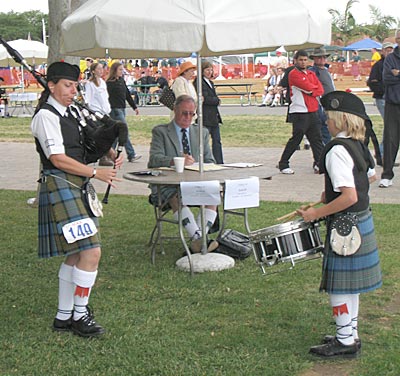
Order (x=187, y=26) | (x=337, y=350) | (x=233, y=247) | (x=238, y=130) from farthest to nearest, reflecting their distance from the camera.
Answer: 1. (x=238, y=130)
2. (x=233, y=247)
3. (x=187, y=26)
4. (x=337, y=350)

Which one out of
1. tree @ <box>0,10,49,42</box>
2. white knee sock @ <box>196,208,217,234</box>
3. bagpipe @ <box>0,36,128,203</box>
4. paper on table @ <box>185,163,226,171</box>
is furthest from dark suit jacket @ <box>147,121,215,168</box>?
tree @ <box>0,10,49,42</box>

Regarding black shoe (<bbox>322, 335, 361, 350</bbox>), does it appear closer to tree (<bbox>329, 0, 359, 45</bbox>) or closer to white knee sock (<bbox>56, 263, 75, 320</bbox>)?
white knee sock (<bbox>56, 263, 75, 320</bbox>)

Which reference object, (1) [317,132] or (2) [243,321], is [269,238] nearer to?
(2) [243,321]

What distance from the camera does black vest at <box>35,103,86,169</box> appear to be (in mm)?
4887

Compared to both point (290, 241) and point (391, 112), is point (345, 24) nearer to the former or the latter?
point (391, 112)

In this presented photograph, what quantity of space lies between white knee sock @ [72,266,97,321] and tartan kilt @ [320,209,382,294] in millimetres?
1522

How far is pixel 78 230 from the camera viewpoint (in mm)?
4887

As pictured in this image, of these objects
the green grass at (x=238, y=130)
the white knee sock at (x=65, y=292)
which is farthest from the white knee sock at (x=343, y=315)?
the green grass at (x=238, y=130)

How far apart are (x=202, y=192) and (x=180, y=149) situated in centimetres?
115

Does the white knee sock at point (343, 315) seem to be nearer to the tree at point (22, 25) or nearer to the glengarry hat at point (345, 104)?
the glengarry hat at point (345, 104)

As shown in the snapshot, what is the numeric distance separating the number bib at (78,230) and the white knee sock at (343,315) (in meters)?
1.57

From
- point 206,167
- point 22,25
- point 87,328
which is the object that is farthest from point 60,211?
point 22,25

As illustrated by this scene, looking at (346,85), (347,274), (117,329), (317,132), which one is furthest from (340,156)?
(346,85)

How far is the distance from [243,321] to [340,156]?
160 centimetres
